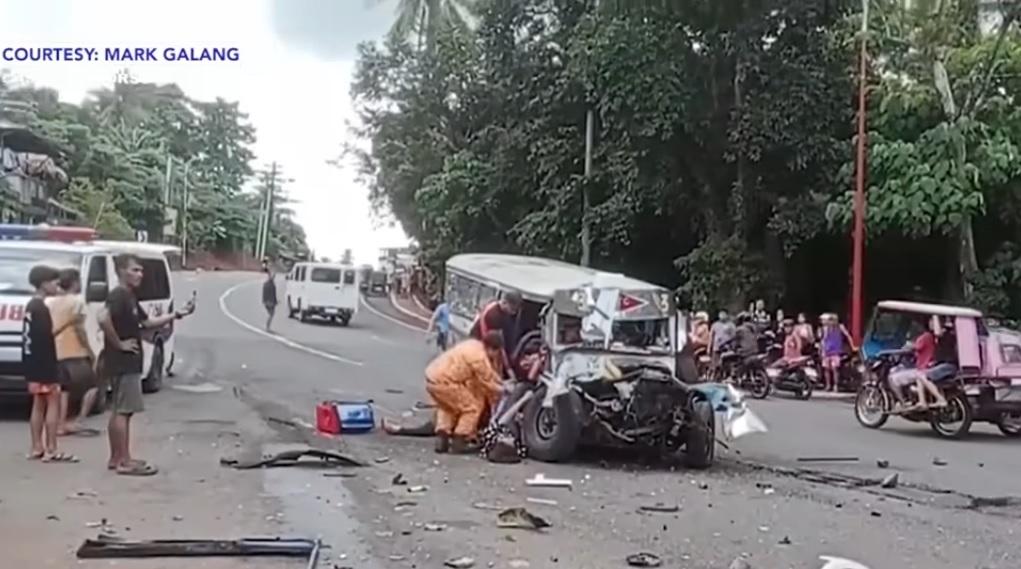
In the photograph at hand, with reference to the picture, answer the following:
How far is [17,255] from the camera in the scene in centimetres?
1606

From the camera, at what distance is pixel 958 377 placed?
17266mm

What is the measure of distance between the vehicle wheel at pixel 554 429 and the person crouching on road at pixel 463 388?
564 mm

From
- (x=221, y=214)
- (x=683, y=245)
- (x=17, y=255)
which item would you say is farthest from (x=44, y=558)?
(x=221, y=214)

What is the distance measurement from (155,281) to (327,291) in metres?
22.9

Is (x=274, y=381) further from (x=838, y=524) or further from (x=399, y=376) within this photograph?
(x=838, y=524)

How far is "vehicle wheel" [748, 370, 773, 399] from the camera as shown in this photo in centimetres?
2420

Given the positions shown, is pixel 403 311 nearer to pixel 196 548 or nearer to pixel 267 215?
pixel 267 215

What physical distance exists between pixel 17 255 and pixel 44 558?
9.06m

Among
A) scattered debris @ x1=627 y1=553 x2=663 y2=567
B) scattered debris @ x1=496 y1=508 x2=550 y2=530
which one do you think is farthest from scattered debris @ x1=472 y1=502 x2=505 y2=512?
scattered debris @ x1=627 y1=553 x2=663 y2=567

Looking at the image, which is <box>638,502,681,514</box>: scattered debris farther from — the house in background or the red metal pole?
the house in background

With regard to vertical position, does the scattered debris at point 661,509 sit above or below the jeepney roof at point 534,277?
below

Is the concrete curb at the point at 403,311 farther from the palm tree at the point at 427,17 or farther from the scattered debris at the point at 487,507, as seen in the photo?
the palm tree at the point at 427,17

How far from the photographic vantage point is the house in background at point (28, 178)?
3591 cm

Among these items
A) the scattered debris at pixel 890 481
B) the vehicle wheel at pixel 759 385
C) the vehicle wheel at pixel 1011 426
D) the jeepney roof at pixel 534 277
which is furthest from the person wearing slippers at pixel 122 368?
the vehicle wheel at pixel 759 385
